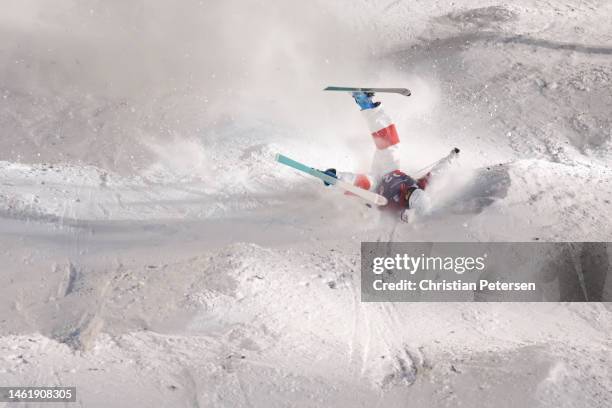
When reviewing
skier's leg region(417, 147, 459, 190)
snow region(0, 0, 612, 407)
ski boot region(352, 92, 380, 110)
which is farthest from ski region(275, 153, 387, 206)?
ski boot region(352, 92, 380, 110)

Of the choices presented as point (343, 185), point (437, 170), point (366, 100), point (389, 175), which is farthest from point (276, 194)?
point (437, 170)

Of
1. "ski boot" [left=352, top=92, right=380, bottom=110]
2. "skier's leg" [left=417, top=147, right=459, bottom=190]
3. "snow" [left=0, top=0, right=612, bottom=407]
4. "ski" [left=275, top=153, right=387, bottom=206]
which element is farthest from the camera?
"skier's leg" [left=417, top=147, right=459, bottom=190]

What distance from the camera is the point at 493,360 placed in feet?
18.9

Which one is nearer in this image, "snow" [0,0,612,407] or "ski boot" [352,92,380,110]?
"snow" [0,0,612,407]

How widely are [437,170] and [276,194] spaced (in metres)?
2.06

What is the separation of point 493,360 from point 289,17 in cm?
960

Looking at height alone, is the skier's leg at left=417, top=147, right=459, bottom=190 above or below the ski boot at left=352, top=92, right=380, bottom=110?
below

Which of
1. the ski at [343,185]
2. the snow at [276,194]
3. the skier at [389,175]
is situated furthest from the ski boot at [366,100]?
the snow at [276,194]

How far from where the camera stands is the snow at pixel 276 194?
5758 millimetres

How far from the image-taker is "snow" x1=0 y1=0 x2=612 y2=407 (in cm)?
576

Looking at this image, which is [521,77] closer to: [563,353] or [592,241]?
[592,241]

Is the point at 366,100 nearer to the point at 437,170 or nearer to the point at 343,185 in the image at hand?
the point at 343,185

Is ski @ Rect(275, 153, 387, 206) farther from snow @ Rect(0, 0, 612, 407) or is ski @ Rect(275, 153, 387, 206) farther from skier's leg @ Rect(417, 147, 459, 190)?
skier's leg @ Rect(417, 147, 459, 190)

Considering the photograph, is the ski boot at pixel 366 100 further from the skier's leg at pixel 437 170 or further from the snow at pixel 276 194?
the snow at pixel 276 194
